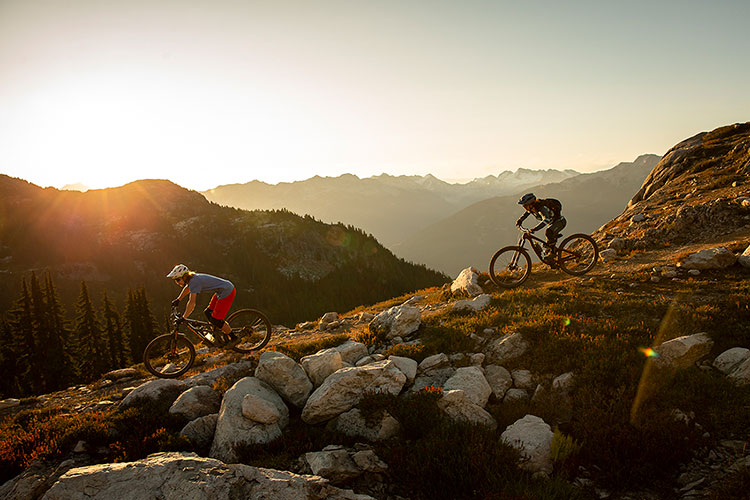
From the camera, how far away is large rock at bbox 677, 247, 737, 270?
11.2 m

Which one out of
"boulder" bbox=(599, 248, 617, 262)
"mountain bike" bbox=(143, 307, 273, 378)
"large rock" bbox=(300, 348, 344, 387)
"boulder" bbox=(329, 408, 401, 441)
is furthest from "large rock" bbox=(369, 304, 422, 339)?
"boulder" bbox=(599, 248, 617, 262)

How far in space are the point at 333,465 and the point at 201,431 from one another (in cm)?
358

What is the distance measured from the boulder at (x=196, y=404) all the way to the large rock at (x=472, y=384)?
580cm

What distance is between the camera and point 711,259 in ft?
37.2

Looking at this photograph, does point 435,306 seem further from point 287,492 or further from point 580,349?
point 287,492

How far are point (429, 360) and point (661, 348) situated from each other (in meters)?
5.28

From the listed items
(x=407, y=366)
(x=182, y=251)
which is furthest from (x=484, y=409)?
(x=182, y=251)

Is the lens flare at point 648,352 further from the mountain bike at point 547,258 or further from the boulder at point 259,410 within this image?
the boulder at point 259,410

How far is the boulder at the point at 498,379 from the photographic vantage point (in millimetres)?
8109

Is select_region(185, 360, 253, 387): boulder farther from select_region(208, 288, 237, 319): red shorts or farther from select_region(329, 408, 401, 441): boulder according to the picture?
select_region(329, 408, 401, 441): boulder

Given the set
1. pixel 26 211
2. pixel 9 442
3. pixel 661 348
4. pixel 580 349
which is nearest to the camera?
pixel 9 442

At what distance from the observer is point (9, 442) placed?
7230mm

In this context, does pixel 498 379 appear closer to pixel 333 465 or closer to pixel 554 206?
pixel 333 465

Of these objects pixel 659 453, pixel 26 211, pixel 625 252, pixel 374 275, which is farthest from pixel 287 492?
→ pixel 26 211
